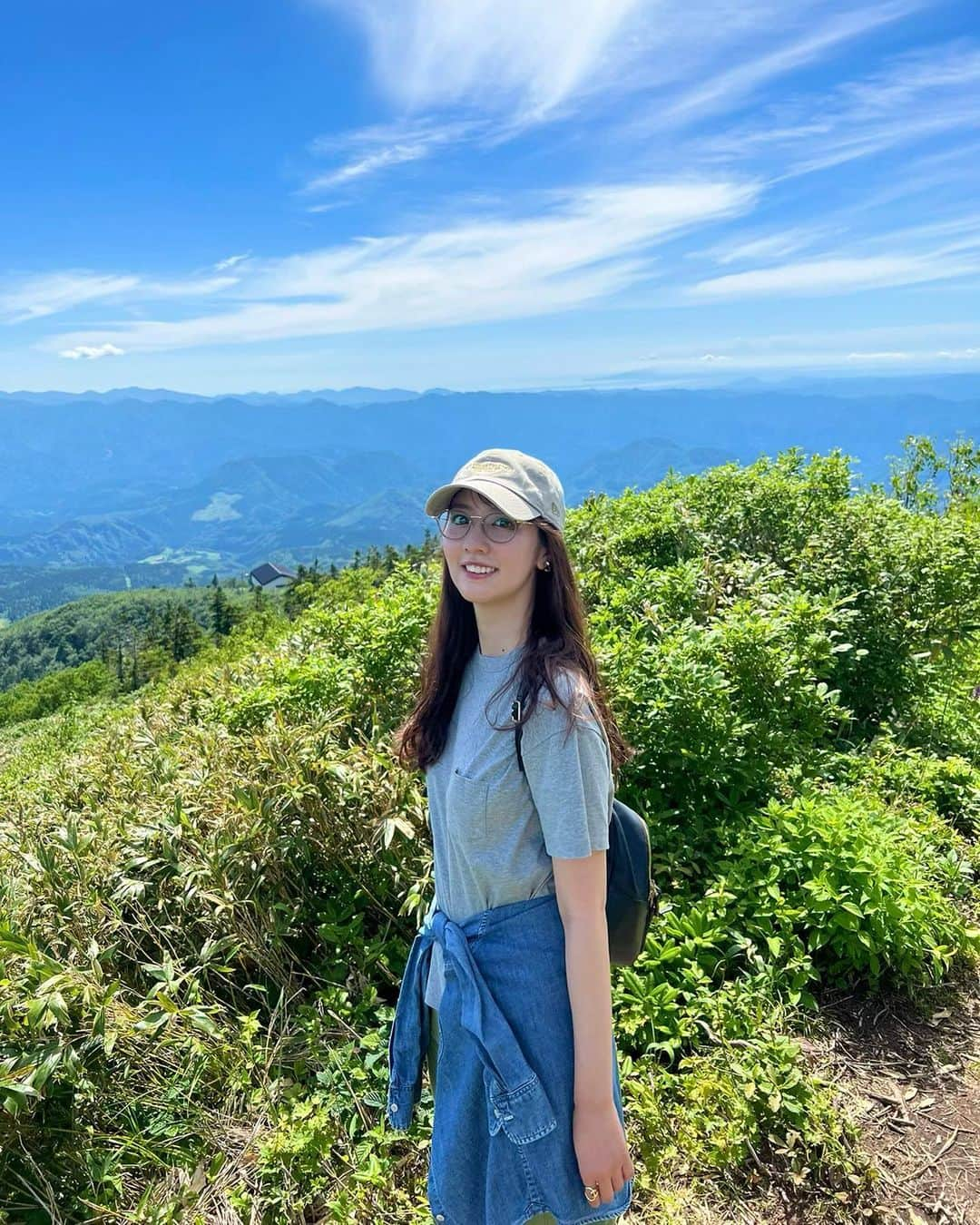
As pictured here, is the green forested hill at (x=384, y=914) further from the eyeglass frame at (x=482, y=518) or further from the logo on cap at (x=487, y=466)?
the logo on cap at (x=487, y=466)

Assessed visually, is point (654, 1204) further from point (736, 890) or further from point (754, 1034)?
point (736, 890)

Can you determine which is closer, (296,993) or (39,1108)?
(39,1108)

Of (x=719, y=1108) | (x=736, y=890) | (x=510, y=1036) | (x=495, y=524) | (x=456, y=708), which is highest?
(x=495, y=524)

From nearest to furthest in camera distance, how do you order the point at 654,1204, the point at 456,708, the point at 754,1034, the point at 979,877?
the point at 456,708
the point at 654,1204
the point at 754,1034
the point at 979,877

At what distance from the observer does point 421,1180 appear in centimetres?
243

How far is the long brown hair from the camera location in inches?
59.3

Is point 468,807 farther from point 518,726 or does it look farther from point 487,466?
point 487,466

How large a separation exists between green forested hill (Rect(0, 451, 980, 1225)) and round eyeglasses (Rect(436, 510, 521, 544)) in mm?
1605

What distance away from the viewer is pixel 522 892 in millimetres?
1568

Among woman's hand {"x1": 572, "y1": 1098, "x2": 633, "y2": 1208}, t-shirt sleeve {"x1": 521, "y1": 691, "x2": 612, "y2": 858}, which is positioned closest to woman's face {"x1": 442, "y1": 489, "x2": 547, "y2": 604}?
t-shirt sleeve {"x1": 521, "y1": 691, "x2": 612, "y2": 858}

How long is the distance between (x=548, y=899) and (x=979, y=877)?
3185mm

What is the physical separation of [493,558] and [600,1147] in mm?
1192

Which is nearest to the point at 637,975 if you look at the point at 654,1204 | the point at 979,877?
the point at 654,1204

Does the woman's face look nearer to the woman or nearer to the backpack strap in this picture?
the woman
